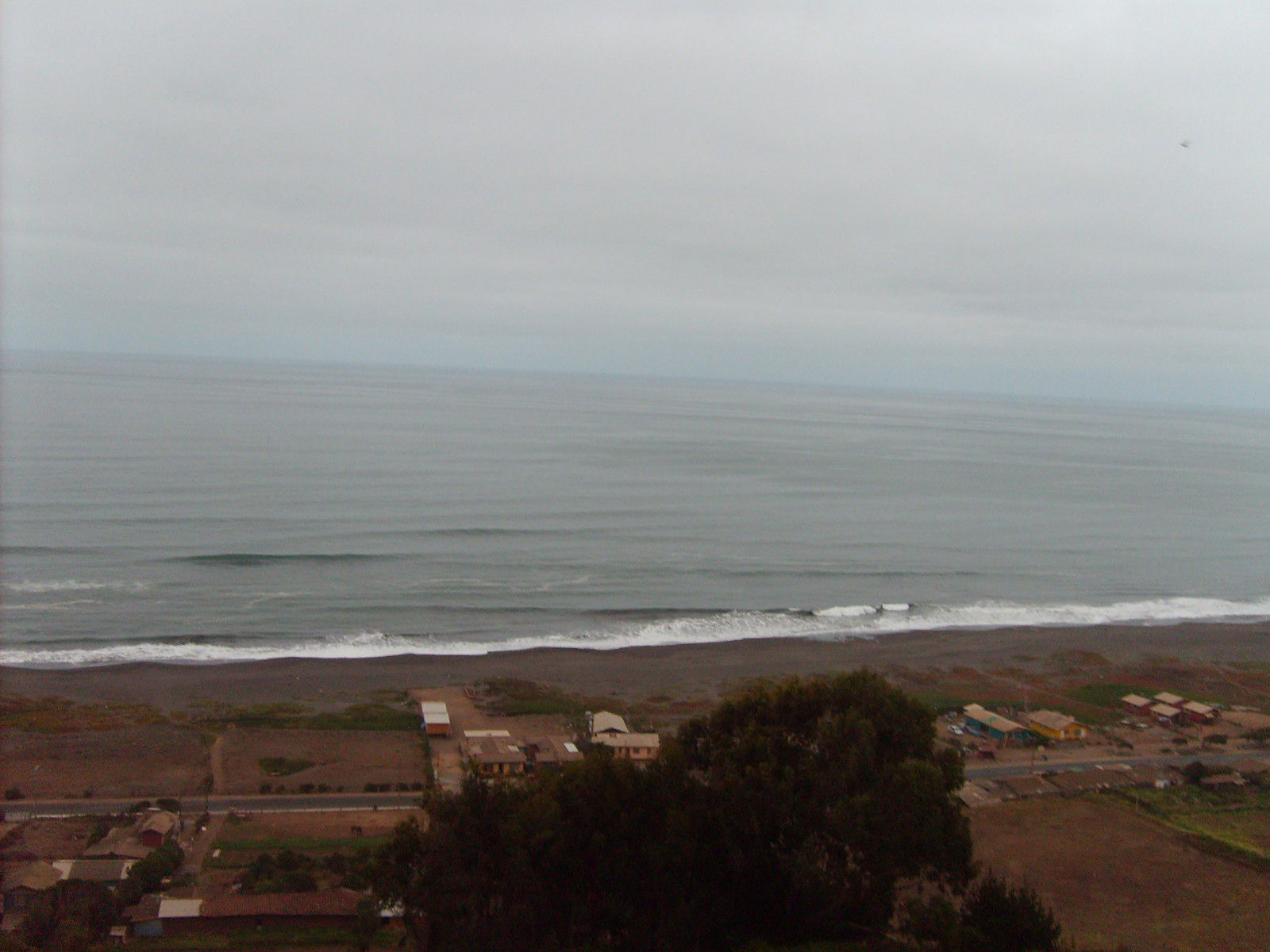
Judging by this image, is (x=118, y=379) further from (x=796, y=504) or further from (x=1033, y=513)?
(x=1033, y=513)

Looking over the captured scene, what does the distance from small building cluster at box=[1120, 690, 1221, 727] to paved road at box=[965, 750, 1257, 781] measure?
117 inches

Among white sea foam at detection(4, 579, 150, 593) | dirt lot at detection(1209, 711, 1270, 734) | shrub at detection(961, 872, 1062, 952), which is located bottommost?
dirt lot at detection(1209, 711, 1270, 734)

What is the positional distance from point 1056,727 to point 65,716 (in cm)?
3092

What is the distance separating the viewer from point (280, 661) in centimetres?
3491

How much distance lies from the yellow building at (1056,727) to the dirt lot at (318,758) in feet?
63.8

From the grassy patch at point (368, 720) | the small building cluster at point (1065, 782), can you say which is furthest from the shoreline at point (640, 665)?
the small building cluster at point (1065, 782)

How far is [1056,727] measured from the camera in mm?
30281

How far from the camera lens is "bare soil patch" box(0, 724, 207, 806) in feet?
78.8

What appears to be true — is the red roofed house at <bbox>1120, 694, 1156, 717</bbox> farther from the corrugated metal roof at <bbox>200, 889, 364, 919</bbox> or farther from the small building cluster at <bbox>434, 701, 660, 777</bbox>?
the corrugated metal roof at <bbox>200, 889, 364, 919</bbox>

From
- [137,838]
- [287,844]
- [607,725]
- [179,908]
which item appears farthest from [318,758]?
[179,908]

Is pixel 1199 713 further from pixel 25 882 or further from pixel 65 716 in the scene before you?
pixel 65 716

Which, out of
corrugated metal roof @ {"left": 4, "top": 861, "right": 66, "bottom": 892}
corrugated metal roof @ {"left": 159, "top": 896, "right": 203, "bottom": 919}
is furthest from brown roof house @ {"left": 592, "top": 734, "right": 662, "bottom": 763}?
corrugated metal roof @ {"left": 4, "top": 861, "right": 66, "bottom": 892}

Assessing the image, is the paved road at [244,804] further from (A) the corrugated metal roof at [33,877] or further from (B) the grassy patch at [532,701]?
(B) the grassy patch at [532,701]

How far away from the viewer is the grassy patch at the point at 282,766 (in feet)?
83.6
